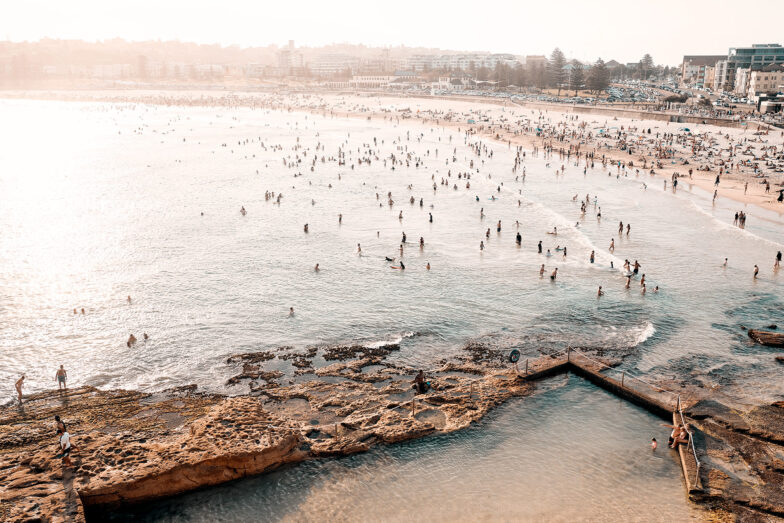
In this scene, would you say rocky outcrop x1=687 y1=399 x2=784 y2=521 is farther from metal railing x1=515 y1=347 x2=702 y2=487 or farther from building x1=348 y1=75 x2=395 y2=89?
building x1=348 y1=75 x2=395 y2=89

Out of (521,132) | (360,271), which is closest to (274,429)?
(360,271)

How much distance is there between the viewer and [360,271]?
85.6 feet

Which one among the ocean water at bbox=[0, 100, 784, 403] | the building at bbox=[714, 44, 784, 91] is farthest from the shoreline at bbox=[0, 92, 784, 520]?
the building at bbox=[714, 44, 784, 91]

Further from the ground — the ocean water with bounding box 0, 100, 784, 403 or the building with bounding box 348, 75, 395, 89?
the building with bounding box 348, 75, 395, 89

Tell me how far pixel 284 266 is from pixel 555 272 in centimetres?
1209

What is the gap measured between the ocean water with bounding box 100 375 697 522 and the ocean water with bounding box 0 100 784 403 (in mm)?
4207

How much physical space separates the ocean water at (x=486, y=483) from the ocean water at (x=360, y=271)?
13.8 feet

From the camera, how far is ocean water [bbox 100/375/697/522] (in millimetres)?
11242

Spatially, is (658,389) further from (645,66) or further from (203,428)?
(645,66)

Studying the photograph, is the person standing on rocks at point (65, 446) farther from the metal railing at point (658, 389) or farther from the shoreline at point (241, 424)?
the metal railing at point (658, 389)

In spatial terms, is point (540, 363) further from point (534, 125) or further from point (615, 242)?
point (534, 125)

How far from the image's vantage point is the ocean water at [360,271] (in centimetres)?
1820

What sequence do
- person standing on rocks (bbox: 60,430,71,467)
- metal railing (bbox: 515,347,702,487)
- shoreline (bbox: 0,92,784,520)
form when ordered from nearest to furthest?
shoreline (bbox: 0,92,784,520) < person standing on rocks (bbox: 60,430,71,467) < metal railing (bbox: 515,347,702,487)

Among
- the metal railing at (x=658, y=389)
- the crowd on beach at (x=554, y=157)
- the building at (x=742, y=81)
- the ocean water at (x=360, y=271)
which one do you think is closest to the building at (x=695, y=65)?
the building at (x=742, y=81)
